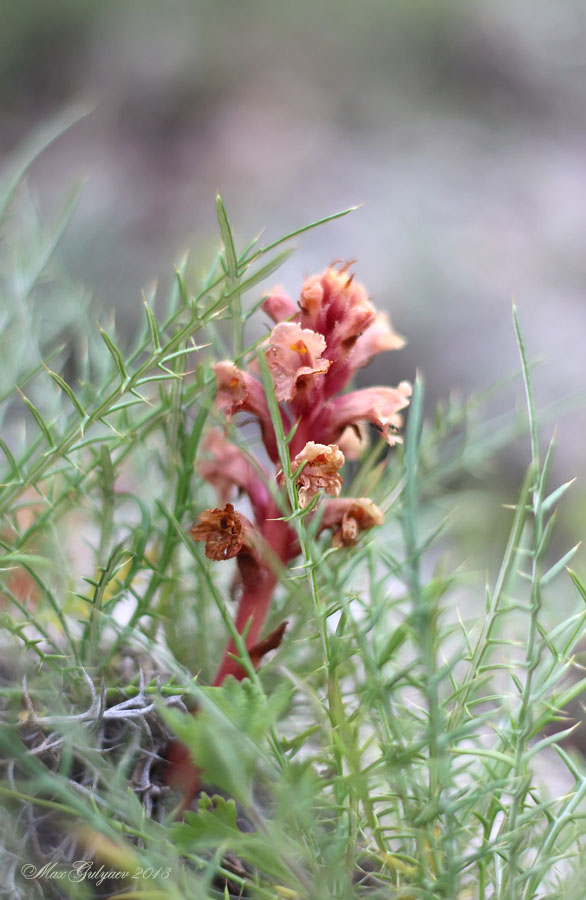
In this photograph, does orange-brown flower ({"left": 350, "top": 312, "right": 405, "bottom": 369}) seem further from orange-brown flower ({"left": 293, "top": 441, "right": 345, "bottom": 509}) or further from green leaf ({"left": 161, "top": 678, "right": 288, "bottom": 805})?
green leaf ({"left": 161, "top": 678, "right": 288, "bottom": 805})

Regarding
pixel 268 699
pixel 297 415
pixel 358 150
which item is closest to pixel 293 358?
pixel 297 415

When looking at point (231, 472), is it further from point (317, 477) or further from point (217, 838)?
point (217, 838)

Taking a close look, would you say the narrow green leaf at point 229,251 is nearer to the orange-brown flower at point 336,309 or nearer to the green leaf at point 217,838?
the orange-brown flower at point 336,309

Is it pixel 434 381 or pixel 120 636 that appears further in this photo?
pixel 434 381

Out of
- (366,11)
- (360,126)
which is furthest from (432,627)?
(366,11)

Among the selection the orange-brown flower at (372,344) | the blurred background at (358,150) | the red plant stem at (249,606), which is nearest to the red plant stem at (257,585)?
the red plant stem at (249,606)

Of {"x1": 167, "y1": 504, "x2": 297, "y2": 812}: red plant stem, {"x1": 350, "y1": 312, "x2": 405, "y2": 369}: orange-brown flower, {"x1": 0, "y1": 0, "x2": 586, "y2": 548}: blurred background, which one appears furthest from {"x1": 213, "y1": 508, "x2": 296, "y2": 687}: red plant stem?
{"x1": 0, "y1": 0, "x2": 586, "y2": 548}: blurred background

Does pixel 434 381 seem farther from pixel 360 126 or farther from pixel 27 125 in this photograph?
pixel 27 125
